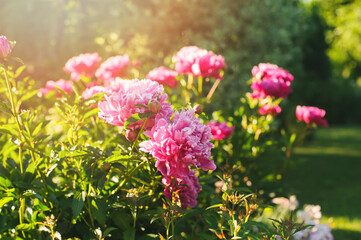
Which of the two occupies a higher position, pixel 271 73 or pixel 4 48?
pixel 4 48

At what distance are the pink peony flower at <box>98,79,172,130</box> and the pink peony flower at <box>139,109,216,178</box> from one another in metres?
0.07

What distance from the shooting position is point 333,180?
7176mm

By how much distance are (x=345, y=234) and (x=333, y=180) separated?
3084 millimetres

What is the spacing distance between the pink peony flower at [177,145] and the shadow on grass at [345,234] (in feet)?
11.5

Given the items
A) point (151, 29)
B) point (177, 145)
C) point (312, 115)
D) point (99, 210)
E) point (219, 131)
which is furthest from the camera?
point (151, 29)

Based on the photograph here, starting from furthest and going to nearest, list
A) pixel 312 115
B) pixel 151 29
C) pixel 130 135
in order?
pixel 151 29 → pixel 312 115 → pixel 130 135

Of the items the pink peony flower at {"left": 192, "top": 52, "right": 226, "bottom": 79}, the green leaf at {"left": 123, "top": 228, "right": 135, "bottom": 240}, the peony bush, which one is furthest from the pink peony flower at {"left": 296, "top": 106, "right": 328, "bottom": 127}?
the green leaf at {"left": 123, "top": 228, "right": 135, "bottom": 240}

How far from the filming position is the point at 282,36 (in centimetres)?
612

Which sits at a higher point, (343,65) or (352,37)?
(352,37)

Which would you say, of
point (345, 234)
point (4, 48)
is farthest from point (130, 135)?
point (345, 234)

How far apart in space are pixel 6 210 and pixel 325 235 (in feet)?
6.80

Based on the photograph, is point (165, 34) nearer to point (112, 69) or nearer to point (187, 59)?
point (112, 69)

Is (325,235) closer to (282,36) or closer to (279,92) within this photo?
(279,92)

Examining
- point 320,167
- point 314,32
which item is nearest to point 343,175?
point 320,167
